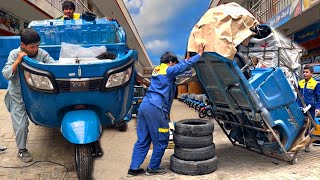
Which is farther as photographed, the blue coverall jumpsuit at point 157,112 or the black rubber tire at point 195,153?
the black rubber tire at point 195,153

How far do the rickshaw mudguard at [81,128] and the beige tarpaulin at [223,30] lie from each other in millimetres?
1797

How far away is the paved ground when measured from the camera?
449 centimetres

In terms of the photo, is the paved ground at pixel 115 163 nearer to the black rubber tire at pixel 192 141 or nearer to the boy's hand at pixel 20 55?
the black rubber tire at pixel 192 141

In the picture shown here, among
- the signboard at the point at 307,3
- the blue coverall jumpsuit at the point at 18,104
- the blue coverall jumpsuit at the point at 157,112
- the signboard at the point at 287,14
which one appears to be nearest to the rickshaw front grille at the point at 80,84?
the blue coverall jumpsuit at the point at 18,104

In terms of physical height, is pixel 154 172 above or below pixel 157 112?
below

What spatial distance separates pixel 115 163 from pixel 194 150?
1495 mm

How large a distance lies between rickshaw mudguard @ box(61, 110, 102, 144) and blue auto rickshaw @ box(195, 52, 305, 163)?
5.99ft

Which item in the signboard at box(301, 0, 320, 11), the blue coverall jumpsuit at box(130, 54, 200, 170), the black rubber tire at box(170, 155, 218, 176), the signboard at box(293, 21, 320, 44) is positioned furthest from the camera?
the signboard at box(293, 21, 320, 44)

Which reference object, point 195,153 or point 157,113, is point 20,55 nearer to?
point 157,113

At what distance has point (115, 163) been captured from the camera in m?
5.53

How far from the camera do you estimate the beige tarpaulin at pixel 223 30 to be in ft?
14.5

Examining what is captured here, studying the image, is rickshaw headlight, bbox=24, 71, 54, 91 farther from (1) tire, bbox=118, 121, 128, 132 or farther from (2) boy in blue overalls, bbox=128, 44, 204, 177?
(1) tire, bbox=118, 121, 128, 132

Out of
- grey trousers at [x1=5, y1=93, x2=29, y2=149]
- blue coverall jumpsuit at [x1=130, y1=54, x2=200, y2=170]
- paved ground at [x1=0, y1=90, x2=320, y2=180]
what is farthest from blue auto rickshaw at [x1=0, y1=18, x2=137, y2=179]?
paved ground at [x1=0, y1=90, x2=320, y2=180]

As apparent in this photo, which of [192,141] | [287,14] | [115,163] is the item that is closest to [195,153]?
[192,141]
